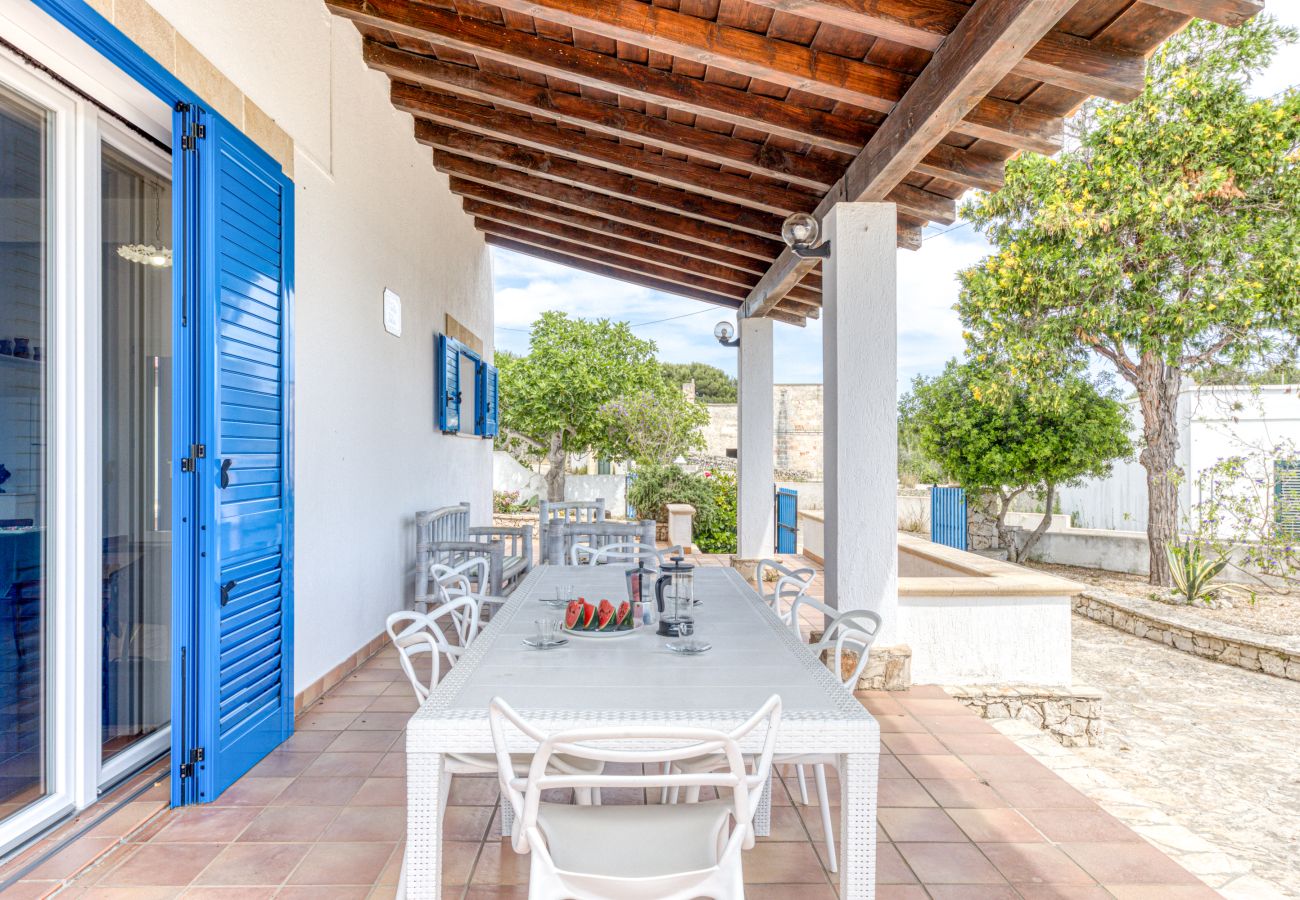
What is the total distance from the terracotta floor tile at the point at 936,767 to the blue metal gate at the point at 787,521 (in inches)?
232

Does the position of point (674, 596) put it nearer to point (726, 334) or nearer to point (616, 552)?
point (616, 552)

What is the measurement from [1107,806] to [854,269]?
2.52 meters

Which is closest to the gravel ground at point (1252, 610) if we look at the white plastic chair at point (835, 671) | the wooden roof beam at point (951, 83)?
the wooden roof beam at point (951, 83)

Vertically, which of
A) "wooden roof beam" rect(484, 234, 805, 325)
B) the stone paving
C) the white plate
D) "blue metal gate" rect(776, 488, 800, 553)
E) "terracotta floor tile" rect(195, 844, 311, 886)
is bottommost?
the stone paving

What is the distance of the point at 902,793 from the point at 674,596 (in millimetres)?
1048

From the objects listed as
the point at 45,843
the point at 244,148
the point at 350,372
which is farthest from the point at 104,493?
the point at 350,372

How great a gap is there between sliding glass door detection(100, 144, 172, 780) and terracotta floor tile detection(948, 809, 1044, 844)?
281 centimetres

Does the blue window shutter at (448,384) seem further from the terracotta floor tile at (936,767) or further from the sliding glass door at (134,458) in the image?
the terracotta floor tile at (936,767)

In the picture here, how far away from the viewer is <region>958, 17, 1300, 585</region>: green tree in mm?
7562

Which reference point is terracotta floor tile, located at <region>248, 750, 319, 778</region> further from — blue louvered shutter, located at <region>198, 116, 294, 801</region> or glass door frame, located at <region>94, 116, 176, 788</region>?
glass door frame, located at <region>94, 116, 176, 788</region>

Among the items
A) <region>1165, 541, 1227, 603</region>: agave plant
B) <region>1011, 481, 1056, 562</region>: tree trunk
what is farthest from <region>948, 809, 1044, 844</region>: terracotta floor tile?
<region>1011, 481, 1056, 562</region>: tree trunk

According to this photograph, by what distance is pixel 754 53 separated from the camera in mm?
2980

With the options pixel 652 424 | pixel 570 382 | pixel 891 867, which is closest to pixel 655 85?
pixel 891 867

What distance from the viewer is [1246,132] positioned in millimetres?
7566
